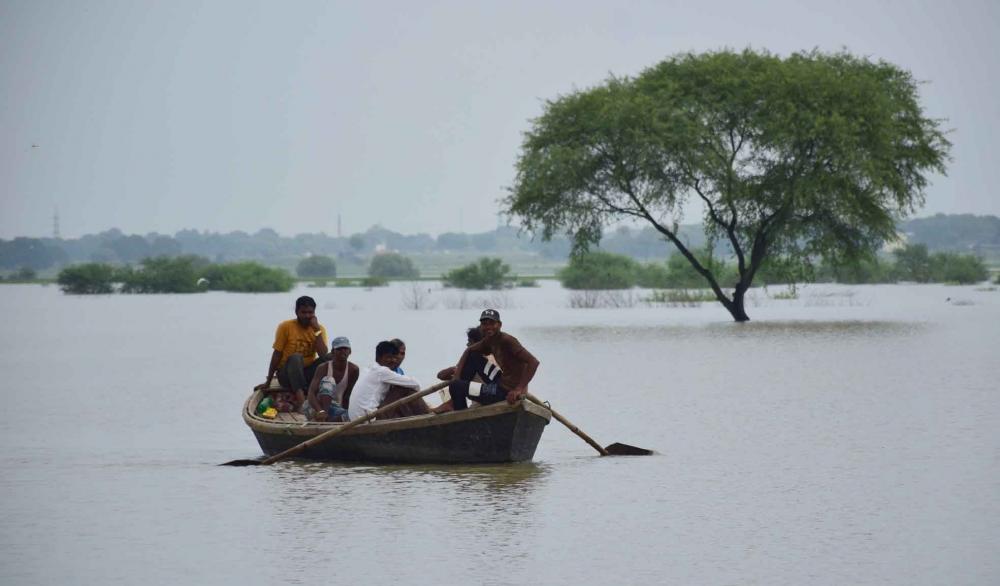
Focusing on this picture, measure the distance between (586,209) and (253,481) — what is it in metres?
31.8

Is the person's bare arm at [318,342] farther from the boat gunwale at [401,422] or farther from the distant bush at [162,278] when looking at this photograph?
the distant bush at [162,278]

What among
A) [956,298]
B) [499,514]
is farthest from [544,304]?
[499,514]

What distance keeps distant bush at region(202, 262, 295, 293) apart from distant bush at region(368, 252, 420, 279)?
131 ft

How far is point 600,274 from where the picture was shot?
79750 millimetres

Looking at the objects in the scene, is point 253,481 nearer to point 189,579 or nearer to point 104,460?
point 104,460

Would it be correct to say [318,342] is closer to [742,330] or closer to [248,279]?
[742,330]

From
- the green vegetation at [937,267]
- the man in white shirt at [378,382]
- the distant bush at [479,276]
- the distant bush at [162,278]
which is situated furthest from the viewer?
the distant bush at [162,278]

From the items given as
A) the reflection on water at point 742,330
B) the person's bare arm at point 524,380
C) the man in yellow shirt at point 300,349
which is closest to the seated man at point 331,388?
the man in yellow shirt at point 300,349

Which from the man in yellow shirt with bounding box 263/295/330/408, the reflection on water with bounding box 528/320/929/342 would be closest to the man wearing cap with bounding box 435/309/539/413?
the man in yellow shirt with bounding box 263/295/330/408

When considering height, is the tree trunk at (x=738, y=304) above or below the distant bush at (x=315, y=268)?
below

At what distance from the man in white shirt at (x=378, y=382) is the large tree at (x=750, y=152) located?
94.7 feet

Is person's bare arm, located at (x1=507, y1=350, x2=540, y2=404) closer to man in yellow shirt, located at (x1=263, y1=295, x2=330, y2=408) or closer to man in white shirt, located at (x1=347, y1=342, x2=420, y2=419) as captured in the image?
man in white shirt, located at (x1=347, y1=342, x2=420, y2=419)

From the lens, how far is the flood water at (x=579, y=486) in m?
12.4

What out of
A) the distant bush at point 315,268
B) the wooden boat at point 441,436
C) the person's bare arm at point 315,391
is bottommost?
the wooden boat at point 441,436
